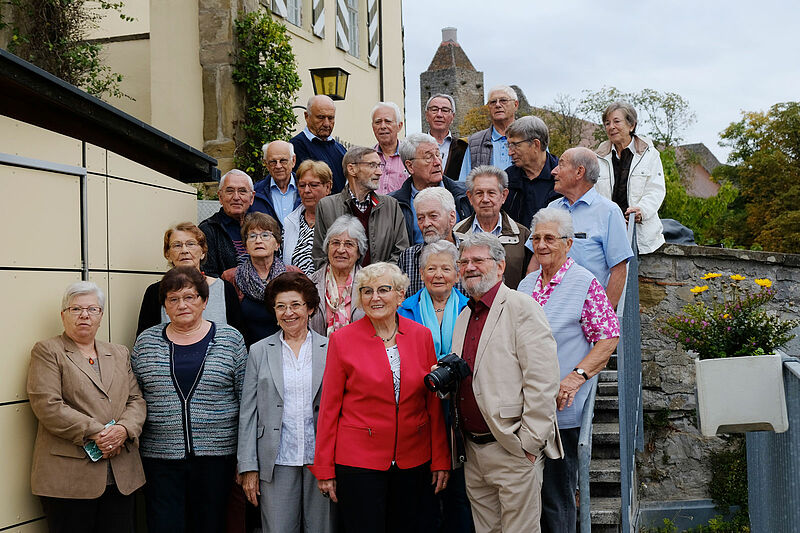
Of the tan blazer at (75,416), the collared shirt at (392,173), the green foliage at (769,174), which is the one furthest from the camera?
the green foliage at (769,174)

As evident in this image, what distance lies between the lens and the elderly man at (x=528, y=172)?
18.2 ft

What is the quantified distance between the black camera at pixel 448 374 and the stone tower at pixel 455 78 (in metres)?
36.2

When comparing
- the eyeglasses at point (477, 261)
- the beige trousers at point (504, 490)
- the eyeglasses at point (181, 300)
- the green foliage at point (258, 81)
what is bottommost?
the beige trousers at point (504, 490)

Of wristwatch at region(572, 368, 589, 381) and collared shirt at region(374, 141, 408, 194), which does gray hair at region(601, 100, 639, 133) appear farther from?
wristwatch at region(572, 368, 589, 381)

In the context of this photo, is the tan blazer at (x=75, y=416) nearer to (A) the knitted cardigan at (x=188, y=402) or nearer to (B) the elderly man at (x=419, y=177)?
(A) the knitted cardigan at (x=188, y=402)

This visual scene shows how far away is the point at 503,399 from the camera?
12.1ft

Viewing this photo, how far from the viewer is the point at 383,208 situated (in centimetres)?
→ 512

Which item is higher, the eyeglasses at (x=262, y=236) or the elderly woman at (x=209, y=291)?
the eyeglasses at (x=262, y=236)

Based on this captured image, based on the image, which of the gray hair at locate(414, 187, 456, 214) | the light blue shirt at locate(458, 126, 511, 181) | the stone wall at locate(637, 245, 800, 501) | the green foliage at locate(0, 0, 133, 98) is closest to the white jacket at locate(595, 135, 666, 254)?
the light blue shirt at locate(458, 126, 511, 181)

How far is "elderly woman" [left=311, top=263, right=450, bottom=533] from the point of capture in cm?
379

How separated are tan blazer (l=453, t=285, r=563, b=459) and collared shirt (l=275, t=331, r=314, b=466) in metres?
0.93

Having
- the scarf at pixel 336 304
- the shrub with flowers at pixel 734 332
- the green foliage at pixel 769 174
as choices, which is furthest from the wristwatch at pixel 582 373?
the green foliage at pixel 769 174

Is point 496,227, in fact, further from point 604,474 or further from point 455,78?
point 455,78

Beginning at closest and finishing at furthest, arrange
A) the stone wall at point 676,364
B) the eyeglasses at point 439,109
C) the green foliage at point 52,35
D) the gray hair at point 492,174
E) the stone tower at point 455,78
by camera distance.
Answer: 1. the gray hair at point 492,174
2. the eyeglasses at point 439,109
3. the stone wall at point 676,364
4. the green foliage at point 52,35
5. the stone tower at point 455,78
